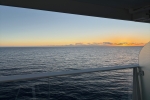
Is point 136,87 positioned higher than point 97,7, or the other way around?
point 97,7

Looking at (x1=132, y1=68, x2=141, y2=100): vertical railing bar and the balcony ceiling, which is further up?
the balcony ceiling

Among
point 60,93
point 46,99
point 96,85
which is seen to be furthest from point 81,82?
point 46,99

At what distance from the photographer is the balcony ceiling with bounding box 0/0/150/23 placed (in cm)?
179

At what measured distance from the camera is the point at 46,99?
183 cm

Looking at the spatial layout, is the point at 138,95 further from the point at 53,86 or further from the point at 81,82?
the point at 53,86

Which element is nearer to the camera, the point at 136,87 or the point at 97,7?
the point at 97,7

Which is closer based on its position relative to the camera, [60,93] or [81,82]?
[60,93]

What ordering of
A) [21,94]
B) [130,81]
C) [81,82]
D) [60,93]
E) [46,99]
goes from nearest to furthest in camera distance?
[21,94] → [46,99] → [60,93] → [81,82] → [130,81]

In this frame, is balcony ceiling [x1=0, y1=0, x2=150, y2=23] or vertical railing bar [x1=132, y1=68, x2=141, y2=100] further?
vertical railing bar [x1=132, y1=68, x2=141, y2=100]

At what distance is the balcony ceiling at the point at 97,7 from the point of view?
179cm

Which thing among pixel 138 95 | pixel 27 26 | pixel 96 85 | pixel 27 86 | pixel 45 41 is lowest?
pixel 138 95

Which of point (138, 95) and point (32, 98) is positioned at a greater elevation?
point (32, 98)

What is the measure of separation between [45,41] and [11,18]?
647 cm

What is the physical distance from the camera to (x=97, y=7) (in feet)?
7.75
